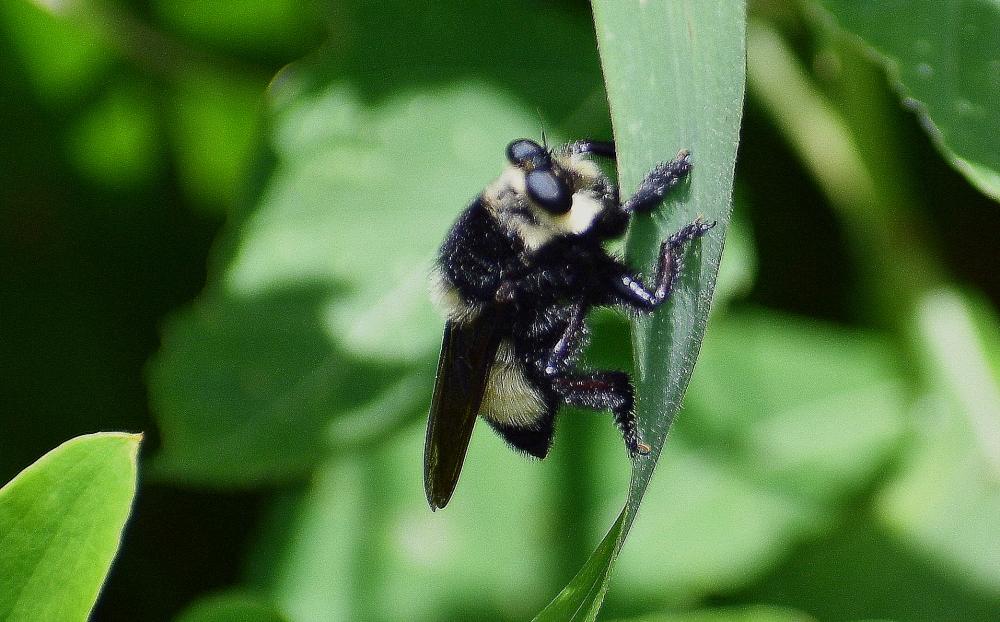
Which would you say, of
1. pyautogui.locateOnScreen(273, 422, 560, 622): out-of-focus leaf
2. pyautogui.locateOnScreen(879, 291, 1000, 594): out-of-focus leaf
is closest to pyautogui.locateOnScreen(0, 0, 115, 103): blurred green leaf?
pyautogui.locateOnScreen(273, 422, 560, 622): out-of-focus leaf

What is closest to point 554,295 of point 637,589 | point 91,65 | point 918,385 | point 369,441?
point 369,441

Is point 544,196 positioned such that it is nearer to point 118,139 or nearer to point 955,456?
point 955,456

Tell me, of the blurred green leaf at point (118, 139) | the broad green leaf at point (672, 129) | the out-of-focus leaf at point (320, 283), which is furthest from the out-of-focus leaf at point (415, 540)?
the broad green leaf at point (672, 129)

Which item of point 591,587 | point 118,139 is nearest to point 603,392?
point 591,587

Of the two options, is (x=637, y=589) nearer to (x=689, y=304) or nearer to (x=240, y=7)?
(x=689, y=304)

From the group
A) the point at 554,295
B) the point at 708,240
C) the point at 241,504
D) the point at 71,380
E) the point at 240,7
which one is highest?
the point at 708,240

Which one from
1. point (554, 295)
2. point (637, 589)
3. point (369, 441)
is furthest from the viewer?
point (637, 589)
